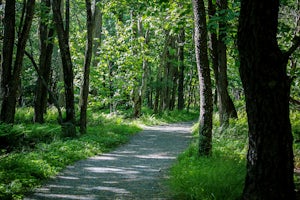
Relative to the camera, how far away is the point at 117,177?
754 cm

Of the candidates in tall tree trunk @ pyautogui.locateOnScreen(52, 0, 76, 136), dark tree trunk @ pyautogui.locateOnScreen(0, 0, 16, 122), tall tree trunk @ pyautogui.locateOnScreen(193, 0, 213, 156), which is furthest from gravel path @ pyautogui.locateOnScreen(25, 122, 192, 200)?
dark tree trunk @ pyautogui.locateOnScreen(0, 0, 16, 122)

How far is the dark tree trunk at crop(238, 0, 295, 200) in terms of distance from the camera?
3.92 meters

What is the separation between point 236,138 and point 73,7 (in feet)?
71.7

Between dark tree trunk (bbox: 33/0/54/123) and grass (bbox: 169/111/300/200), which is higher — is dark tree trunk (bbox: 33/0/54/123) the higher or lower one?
the higher one

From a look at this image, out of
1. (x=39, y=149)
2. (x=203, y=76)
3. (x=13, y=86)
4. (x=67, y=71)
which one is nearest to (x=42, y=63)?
(x=67, y=71)

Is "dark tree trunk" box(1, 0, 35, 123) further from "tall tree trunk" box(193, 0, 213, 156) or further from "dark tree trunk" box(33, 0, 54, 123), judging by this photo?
"tall tree trunk" box(193, 0, 213, 156)

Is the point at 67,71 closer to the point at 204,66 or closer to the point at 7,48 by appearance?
the point at 7,48

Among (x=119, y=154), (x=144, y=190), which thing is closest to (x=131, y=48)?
(x=119, y=154)

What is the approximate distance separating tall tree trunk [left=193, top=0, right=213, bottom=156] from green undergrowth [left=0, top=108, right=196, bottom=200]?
3.59 metres

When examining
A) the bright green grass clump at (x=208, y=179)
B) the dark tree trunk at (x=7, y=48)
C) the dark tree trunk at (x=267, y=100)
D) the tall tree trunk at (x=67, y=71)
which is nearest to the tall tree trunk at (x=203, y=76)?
the bright green grass clump at (x=208, y=179)

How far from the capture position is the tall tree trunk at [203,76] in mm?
7957

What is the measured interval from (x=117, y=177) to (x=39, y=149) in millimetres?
3187

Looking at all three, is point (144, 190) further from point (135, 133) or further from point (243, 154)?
point (135, 133)

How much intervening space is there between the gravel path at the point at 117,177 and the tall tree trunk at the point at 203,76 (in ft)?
4.09
